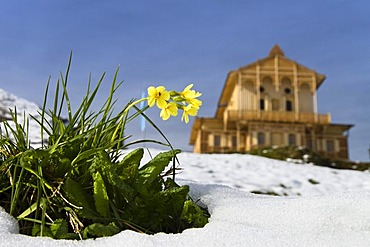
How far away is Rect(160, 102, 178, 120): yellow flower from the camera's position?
1.44 metres

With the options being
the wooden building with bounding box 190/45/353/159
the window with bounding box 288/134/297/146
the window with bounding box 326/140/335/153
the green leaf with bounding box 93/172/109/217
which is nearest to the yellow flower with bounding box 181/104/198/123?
the green leaf with bounding box 93/172/109/217

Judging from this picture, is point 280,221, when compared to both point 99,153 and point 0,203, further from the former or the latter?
point 0,203

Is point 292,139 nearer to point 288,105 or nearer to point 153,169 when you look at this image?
point 288,105

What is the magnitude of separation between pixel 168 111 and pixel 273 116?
24212mm

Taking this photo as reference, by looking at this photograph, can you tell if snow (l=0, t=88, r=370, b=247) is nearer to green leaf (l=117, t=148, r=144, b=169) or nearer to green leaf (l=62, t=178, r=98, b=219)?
green leaf (l=62, t=178, r=98, b=219)

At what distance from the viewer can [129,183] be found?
4.47 ft

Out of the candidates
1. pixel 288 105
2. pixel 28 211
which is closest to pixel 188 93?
pixel 28 211

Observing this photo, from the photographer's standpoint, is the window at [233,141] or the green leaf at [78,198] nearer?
the green leaf at [78,198]

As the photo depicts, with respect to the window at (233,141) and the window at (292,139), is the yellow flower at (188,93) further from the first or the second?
the window at (233,141)

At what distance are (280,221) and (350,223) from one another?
0.65 feet

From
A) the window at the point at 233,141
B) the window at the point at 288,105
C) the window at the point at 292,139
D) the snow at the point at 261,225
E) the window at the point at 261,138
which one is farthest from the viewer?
the window at the point at 288,105

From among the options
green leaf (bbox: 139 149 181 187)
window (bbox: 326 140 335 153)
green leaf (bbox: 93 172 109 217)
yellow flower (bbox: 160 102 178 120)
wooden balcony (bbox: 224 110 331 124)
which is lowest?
green leaf (bbox: 93 172 109 217)

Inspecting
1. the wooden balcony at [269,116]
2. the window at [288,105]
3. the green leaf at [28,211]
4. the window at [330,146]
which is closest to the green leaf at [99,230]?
the green leaf at [28,211]

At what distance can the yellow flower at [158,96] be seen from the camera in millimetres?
1370
